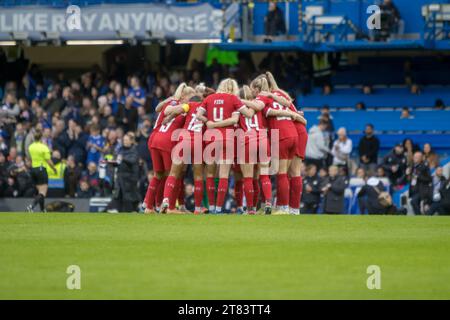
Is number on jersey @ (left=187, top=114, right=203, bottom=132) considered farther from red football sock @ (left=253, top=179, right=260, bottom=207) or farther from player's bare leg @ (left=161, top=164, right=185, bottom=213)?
red football sock @ (left=253, top=179, right=260, bottom=207)

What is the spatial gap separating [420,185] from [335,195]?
169 centimetres

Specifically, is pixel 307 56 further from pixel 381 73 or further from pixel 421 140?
pixel 421 140

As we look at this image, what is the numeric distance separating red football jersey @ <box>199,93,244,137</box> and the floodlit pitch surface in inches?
64.2

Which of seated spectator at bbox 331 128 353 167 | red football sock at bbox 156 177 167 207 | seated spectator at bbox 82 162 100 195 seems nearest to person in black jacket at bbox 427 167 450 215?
seated spectator at bbox 331 128 353 167

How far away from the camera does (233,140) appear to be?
60.1ft

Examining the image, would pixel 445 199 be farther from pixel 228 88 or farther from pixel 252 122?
pixel 228 88

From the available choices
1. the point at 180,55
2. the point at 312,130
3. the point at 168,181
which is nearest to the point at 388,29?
the point at 312,130

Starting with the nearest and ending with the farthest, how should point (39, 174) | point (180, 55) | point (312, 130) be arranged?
point (39, 174) < point (312, 130) < point (180, 55)

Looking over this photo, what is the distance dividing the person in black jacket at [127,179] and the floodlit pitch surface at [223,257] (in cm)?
637

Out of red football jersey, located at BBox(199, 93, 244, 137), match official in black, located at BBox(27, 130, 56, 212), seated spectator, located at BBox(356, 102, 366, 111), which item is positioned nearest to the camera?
red football jersey, located at BBox(199, 93, 244, 137)

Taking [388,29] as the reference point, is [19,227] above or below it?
below

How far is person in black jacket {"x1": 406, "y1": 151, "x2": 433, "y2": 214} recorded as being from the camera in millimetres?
23766

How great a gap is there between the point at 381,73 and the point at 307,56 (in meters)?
1.97

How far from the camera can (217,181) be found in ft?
64.5
